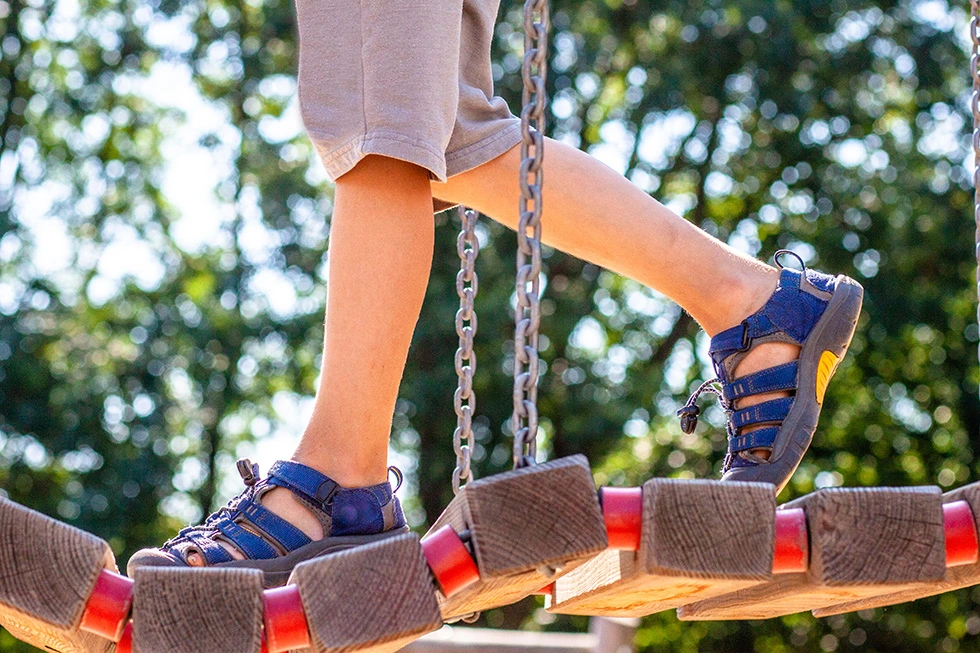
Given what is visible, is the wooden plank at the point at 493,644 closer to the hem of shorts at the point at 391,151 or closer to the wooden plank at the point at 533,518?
the hem of shorts at the point at 391,151

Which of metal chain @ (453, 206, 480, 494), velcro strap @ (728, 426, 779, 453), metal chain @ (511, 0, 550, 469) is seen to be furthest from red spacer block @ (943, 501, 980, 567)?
metal chain @ (453, 206, 480, 494)

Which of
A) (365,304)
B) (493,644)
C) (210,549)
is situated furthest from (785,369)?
(493,644)

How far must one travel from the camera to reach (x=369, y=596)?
4.63ft

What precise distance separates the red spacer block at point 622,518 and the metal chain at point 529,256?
0.10m

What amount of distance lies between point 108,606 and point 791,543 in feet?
2.65

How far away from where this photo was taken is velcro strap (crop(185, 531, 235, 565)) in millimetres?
1690

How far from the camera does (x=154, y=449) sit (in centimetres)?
1029

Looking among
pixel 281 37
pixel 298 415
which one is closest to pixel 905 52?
pixel 281 37

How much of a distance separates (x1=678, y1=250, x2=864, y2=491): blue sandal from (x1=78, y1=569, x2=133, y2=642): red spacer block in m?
0.85

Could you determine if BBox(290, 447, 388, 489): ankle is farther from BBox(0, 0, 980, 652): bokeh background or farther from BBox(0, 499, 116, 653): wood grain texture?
BBox(0, 0, 980, 652): bokeh background

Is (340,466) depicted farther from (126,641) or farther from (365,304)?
(126,641)

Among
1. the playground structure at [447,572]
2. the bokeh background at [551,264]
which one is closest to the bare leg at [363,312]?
the playground structure at [447,572]

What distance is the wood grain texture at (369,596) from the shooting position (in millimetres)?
1398

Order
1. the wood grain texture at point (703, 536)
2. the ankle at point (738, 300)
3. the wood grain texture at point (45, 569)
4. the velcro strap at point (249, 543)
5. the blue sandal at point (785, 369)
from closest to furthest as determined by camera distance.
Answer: the wood grain texture at point (45, 569) → the wood grain texture at point (703, 536) → the velcro strap at point (249, 543) → the blue sandal at point (785, 369) → the ankle at point (738, 300)
